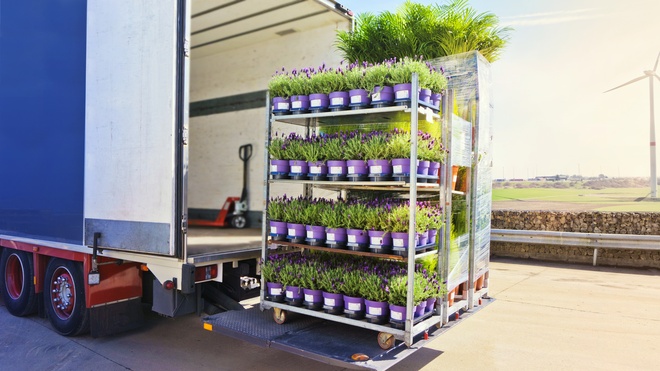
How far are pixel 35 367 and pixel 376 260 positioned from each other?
3.52 meters

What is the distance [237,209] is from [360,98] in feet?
17.8

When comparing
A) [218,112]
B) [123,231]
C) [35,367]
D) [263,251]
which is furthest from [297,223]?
[218,112]

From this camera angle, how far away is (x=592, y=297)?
7.41m

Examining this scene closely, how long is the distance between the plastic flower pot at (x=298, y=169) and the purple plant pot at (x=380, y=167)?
683 millimetres

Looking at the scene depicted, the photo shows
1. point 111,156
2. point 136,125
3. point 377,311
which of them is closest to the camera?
point 377,311

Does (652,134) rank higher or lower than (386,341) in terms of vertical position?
higher

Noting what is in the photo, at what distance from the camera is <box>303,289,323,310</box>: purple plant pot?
4.11m

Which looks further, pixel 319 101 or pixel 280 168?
pixel 280 168

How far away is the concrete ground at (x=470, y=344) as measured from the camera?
15.3 ft

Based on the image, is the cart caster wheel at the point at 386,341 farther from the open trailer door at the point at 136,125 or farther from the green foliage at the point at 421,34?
the green foliage at the point at 421,34

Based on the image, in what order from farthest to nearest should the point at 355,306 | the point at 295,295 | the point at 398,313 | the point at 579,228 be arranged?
the point at 579,228, the point at 295,295, the point at 355,306, the point at 398,313

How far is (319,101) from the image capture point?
14.0 ft

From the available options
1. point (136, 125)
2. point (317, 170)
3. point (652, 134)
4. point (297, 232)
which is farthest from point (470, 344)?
point (652, 134)

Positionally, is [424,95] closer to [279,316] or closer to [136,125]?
[279,316]
